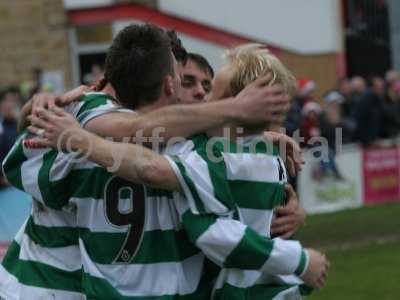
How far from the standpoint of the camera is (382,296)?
879 centimetres

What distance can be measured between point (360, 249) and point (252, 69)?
8111 mm

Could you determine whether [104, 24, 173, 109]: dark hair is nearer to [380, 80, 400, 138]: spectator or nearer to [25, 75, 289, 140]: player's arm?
[25, 75, 289, 140]: player's arm

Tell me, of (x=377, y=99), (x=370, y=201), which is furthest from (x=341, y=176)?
(x=377, y=99)

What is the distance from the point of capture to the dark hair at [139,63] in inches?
140

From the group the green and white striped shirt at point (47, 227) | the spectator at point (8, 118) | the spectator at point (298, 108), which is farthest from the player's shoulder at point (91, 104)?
the spectator at point (298, 108)

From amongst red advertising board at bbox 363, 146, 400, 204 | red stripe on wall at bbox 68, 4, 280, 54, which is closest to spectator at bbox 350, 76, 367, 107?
red advertising board at bbox 363, 146, 400, 204

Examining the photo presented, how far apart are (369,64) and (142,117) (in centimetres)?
2139

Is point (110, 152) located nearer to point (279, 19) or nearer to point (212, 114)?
point (212, 114)

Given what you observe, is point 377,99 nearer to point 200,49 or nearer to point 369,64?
point 200,49

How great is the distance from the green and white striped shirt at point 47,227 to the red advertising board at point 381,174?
41.7 ft

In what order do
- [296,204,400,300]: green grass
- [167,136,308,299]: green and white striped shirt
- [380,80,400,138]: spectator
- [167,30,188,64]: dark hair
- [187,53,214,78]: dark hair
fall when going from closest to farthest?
[167,136,308,299]: green and white striped shirt
[167,30,188,64]: dark hair
[187,53,214,78]: dark hair
[296,204,400,300]: green grass
[380,80,400,138]: spectator

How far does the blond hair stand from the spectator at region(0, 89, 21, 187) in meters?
7.12

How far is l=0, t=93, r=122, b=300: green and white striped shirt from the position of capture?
12.5 ft

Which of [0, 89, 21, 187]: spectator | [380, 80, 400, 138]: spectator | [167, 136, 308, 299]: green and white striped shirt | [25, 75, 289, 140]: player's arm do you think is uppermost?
[25, 75, 289, 140]: player's arm
